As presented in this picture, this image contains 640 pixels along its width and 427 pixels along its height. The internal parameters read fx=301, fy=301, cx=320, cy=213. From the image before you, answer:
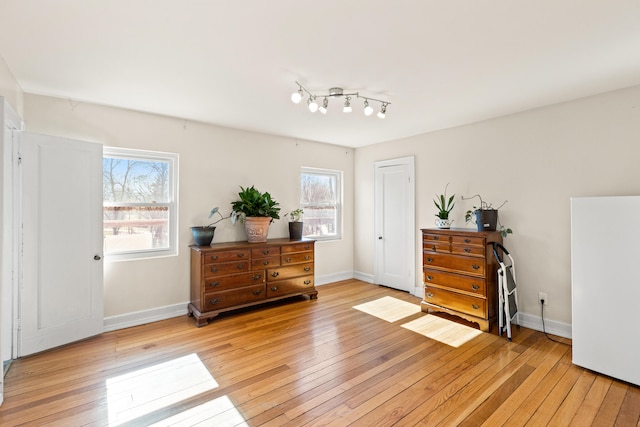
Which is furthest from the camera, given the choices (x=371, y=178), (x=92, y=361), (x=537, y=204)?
(x=371, y=178)

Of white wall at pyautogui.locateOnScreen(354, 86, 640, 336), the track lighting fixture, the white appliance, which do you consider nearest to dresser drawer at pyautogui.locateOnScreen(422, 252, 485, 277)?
white wall at pyautogui.locateOnScreen(354, 86, 640, 336)

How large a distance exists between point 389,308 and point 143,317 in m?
3.07

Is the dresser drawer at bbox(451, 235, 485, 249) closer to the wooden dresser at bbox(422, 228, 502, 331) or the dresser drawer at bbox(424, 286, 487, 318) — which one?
the wooden dresser at bbox(422, 228, 502, 331)

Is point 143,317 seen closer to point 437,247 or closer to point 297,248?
point 297,248

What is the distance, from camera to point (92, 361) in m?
2.68

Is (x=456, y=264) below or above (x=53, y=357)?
above

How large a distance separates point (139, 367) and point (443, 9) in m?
3.48

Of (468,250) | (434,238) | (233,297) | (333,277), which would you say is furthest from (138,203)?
(468,250)

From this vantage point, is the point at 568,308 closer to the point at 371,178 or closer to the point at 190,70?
the point at 371,178

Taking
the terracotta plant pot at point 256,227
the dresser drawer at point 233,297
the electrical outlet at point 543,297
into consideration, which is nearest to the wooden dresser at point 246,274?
the dresser drawer at point 233,297

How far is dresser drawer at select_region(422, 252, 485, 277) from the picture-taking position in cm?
333

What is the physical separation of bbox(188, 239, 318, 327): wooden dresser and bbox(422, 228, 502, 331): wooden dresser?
1685 millimetres

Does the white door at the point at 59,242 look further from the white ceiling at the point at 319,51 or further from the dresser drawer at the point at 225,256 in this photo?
the dresser drawer at the point at 225,256

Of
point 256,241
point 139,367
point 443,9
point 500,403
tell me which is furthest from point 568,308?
point 139,367
